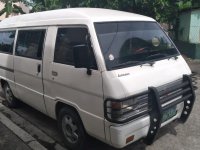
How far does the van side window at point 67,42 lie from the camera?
4.20 meters

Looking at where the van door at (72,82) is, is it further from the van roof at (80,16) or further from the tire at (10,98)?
the tire at (10,98)

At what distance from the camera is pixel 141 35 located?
4.56m

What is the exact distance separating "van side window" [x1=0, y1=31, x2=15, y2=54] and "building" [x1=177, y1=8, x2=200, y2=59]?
927cm

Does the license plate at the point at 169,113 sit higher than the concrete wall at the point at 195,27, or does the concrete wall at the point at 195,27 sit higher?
the concrete wall at the point at 195,27

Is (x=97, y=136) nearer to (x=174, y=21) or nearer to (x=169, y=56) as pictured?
(x=169, y=56)

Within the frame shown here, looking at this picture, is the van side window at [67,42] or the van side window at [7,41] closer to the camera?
the van side window at [67,42]

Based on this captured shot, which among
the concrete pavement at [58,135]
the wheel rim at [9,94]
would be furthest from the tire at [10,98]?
the concrete pavement at [58,135]

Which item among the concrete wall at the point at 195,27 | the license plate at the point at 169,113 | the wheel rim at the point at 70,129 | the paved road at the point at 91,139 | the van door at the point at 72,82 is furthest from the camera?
the concrete wall at the point at 195,27

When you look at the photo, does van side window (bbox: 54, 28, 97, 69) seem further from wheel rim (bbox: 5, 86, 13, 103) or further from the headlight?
wheel rim (bbox: 5, 86, 13, 103)

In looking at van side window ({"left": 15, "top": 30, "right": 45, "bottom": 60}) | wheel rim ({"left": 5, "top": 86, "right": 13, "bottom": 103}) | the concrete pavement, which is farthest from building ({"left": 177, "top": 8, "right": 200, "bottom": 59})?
van side window ({"left": 15, "top": 30, "right": 45, "bottom": 60})

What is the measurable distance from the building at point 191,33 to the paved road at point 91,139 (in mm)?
7527

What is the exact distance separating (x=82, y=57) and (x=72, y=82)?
563mm

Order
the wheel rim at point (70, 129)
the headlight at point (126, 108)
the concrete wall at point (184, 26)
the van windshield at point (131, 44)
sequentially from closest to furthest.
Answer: the headlight at point (126, 108) → the van windshield at point (131, 44) → the wheel rim at point (70, 129) → the concrete wall at point (184, 26)

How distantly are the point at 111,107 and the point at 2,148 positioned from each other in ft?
7.97
